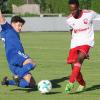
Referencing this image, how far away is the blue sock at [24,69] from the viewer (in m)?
10.9

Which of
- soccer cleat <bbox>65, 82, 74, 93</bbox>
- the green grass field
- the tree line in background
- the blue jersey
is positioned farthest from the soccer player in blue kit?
the tree line in background

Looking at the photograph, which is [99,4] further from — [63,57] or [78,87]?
[78,87]

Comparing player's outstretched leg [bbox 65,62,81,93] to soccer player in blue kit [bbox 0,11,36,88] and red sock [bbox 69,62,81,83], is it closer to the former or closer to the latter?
red sock [bbox 69,62,81,83]

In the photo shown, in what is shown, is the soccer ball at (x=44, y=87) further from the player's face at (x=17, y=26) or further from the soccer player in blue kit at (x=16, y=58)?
the player's face at (x=17, y=26)

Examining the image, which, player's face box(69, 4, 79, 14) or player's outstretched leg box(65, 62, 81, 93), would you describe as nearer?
player's outstretched leg box(65, 62, 81, 93)


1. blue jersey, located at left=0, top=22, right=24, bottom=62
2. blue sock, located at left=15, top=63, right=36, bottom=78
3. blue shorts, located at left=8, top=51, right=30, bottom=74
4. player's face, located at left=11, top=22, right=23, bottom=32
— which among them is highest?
player's face, located at left=11, top=22, right=23, bottom=32

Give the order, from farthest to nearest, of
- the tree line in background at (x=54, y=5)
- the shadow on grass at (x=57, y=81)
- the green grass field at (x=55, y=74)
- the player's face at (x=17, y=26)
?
the tree line in background at (x=54, y=5)
the shadow on grass at (x=57, y=81)
the player's face at (x=17, y=26)
the green grass field at (x=55, y=74)

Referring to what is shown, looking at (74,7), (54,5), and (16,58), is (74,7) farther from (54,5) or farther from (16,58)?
(54,5)

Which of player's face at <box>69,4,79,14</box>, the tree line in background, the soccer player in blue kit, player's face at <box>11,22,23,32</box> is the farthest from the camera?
the tree line in background

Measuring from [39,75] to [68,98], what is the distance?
3615mm

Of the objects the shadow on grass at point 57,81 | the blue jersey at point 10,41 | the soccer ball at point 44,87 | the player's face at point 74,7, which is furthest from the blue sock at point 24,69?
the player's face at point 74,7

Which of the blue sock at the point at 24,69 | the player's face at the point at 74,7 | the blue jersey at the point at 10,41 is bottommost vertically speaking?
the blue sock at the point at 24,69

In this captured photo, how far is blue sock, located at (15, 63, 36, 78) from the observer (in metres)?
10.9

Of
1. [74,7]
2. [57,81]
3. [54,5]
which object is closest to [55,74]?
[57,81]
